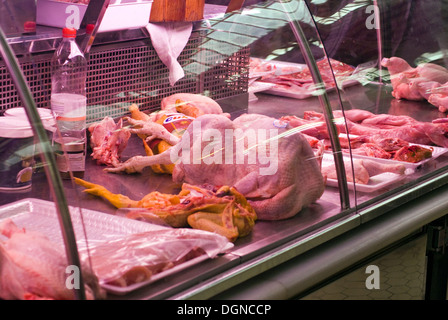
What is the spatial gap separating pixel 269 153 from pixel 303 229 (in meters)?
0.28

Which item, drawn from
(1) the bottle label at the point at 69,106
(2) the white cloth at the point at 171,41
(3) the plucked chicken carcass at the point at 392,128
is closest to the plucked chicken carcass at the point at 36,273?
(1) the bottle label at the point at 69,106

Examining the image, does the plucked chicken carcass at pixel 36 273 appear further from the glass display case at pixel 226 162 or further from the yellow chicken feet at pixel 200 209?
the yellow chicken feet at pixel 200 209

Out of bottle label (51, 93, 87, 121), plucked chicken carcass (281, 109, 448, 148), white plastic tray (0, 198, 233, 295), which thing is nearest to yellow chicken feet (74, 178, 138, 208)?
white plastic tray (0, 198, 233, 295)

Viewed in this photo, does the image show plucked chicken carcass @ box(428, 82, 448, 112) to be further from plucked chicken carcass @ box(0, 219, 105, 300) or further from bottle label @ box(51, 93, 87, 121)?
plucked chicken carcass @ box(0, 219, 105, 300)

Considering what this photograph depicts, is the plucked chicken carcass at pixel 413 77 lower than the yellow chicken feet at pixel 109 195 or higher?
higher

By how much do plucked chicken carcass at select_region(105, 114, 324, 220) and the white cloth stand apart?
1.25 ft

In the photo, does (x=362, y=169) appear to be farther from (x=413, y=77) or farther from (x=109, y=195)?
(x=413, y=77)

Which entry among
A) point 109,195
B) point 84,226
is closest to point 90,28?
point 109,195

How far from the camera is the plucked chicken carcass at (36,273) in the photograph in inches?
60.6

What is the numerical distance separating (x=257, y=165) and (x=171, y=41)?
0.77 metres

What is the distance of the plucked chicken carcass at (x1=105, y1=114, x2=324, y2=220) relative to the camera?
2166 millimetres

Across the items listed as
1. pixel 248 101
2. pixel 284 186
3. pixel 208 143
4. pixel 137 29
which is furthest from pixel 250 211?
pixel 137 29

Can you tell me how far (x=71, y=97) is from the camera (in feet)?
7.61

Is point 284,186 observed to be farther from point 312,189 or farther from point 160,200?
point 160,200
